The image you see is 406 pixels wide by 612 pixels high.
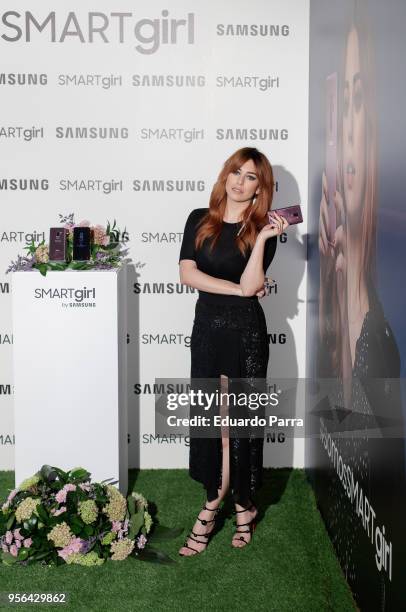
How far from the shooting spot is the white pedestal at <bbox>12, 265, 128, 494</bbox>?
13.3 ft

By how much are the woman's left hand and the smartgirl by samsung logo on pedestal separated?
908 mm

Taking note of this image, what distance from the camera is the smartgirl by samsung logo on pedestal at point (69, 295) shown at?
405cm

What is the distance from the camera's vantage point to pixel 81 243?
422 centimetres

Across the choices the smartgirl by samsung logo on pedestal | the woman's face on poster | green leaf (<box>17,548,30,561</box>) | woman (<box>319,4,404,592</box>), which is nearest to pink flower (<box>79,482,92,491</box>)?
green leaf (<box>17,548,30,561</box>)

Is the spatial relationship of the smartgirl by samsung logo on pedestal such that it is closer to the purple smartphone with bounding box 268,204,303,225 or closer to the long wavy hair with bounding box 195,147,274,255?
the long wavy hair with bounding box 195,147,274,255

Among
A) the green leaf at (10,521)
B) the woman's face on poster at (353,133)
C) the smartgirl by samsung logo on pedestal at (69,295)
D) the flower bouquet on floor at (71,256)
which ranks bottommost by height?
the green leaf at (10,521)

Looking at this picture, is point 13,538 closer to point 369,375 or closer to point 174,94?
point 369,375

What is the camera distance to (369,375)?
10.2 feet

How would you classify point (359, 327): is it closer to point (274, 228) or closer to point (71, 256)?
point (274, 228)

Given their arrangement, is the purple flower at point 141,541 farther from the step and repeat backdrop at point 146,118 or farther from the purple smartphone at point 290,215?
the purple smartphone at point 290,215

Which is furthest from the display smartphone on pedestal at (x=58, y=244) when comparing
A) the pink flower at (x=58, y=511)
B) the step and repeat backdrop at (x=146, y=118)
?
the pink flower at (x=58, y=511)

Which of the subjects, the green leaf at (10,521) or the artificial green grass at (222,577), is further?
the green leaf at (10,521)

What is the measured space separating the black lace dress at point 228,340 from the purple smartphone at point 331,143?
379 millimetres

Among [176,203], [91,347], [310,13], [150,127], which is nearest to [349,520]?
[91,347]
